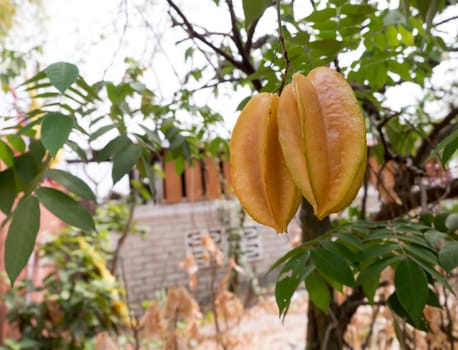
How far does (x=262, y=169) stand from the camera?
1.59 feet

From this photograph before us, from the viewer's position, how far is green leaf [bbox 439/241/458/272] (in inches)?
24.7

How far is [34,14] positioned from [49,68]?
14.4ft

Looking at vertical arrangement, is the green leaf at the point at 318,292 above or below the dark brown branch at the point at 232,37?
below

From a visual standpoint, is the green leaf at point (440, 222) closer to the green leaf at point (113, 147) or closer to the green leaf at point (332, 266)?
the green leaf at point (332, 266)

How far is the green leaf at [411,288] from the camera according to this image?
A: 0.62 metres

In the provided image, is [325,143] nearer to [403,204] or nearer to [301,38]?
[301,38]

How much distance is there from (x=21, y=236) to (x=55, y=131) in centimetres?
15

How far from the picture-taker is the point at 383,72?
108cm

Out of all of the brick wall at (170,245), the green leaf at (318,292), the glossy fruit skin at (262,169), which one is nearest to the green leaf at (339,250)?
the green leaf at (318,292)

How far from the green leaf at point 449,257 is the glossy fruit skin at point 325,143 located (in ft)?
0.88

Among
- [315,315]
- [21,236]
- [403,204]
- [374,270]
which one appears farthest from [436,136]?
Answer: [21,236]

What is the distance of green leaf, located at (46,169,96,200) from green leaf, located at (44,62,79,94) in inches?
6.6

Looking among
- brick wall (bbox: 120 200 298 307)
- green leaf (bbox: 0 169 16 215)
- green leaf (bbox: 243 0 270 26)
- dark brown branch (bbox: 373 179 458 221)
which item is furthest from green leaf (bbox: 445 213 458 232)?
brick wall (bbox: 120 200 298 307)

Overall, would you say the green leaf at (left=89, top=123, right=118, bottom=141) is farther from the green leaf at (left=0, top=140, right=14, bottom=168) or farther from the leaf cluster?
the leaf cluster
